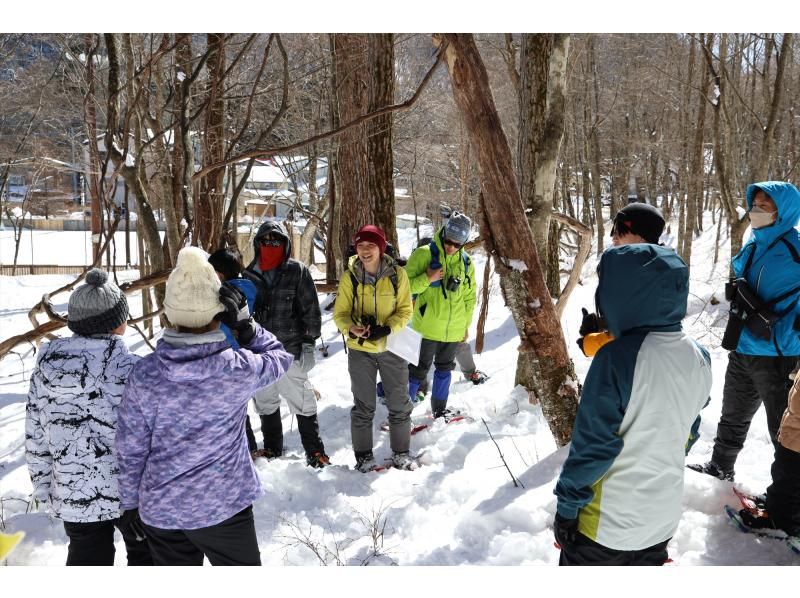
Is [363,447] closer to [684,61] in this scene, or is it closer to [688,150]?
[688,150]

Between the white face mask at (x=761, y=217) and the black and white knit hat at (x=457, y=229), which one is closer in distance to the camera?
the white face mask at (x=761, y=217)

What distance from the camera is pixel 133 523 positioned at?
2232mm

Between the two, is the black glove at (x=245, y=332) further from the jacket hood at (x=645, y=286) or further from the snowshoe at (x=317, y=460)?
the snowshoe at (x=317, y=460)

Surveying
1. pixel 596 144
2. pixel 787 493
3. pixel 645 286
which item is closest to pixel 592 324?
pixel 645 286

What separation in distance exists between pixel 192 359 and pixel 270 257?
213 centimetres

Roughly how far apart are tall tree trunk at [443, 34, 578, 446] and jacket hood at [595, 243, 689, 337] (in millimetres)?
1675

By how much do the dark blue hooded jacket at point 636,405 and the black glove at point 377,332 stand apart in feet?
6.79

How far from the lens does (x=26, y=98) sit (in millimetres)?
8984

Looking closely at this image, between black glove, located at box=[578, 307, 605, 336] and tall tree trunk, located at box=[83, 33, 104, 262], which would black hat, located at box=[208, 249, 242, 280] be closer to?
tall tree trunk, located at box=[83, 33, 104, 262]

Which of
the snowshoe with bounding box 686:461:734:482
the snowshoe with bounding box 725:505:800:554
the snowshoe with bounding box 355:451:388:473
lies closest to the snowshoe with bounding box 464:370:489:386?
the snowshoe with bounding box 355:451:388:473

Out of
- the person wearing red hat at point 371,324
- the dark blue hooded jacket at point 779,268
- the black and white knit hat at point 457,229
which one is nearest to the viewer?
the dark blue hooded jacket at point 779,268

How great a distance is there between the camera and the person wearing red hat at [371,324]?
13.2 ft

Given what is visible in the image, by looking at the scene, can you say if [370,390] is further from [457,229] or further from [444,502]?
[457,229]

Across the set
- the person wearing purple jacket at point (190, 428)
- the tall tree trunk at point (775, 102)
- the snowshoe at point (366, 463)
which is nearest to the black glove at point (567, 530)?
the person wearing purple jacket at point (190, 428)
